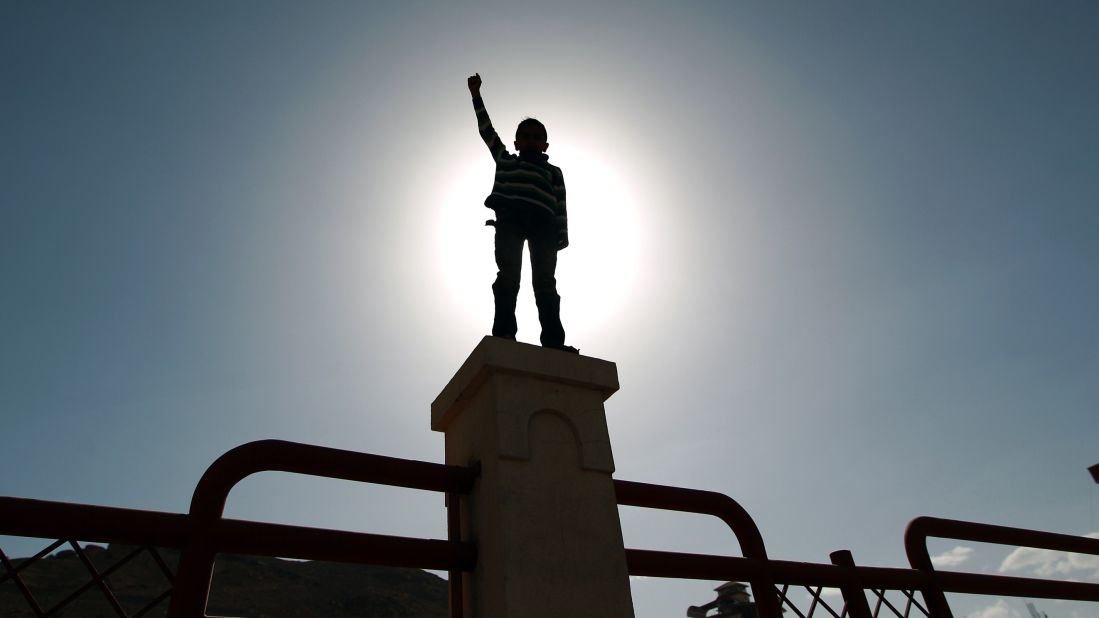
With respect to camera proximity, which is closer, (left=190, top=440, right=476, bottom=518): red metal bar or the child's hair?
(left=190, top=440, right=476, bottom=518): red metal bar

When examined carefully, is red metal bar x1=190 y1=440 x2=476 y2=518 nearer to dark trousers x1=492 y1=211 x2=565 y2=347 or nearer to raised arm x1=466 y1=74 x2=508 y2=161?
dark trousers x1=492 y1=211 x2=565 y2=347

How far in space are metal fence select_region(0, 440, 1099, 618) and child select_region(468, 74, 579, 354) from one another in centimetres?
126

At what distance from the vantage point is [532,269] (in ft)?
17.0

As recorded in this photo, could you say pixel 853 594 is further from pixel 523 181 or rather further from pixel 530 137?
pixel 530 137

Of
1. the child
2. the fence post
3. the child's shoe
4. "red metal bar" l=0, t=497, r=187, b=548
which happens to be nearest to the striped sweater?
the child

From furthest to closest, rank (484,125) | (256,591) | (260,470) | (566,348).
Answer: (256,591) → (484,125) → (566,348) → (260,470)

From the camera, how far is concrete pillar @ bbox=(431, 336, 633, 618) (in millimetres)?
3473

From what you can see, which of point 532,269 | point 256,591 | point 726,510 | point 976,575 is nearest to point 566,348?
point 532,269

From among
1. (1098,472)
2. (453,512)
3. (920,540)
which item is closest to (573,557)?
(453,512)

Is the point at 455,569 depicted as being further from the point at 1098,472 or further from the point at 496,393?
the point at 1098,472

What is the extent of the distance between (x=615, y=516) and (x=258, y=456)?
1.97m

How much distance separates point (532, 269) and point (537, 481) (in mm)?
1869

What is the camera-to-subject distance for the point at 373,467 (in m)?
3.80

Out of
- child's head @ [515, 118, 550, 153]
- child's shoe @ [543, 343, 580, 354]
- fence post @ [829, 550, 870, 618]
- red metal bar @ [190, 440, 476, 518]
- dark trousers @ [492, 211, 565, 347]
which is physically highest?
child's head @ [515, 118, 550, 153]
